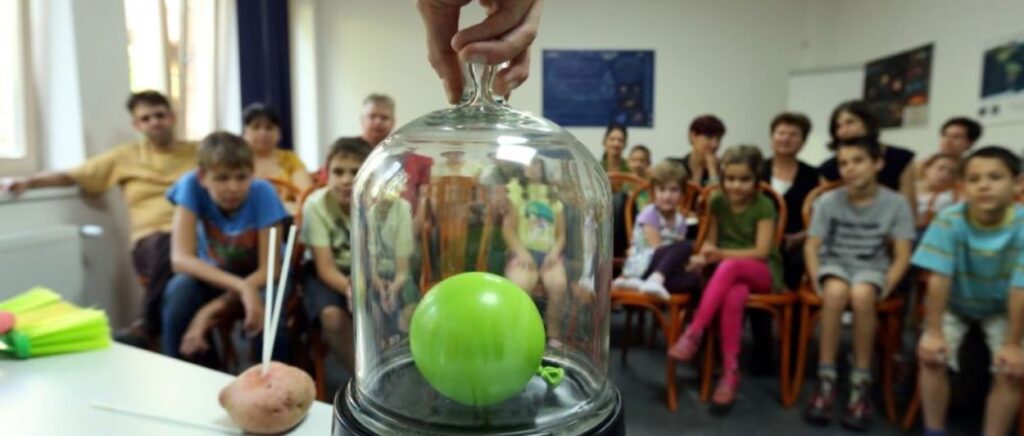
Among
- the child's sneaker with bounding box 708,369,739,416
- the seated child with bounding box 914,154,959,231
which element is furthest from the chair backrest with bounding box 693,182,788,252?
the seated child with bounding box 914,154,959,231

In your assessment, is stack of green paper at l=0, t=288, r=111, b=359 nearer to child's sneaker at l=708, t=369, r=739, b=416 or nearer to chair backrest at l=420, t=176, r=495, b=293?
chair backrest at l=420, t=176, r=495, b=293

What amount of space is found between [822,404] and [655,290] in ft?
1.88

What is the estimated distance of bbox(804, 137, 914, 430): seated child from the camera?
182 centimetres

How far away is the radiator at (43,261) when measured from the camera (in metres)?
1.59

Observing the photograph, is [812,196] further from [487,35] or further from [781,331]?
[487,35]

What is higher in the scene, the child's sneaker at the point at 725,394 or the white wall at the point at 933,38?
the white wall at the point at 933,38

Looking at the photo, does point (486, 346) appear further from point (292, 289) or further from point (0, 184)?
point (0, 184)

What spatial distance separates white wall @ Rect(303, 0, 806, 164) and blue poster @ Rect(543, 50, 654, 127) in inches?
2.2

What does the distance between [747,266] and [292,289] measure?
1.38 metres

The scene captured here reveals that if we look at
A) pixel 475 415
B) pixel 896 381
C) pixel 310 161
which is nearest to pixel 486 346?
pixel 475 415

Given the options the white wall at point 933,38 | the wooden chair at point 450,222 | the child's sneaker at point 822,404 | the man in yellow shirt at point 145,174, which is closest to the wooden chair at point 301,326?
the man in yellow shirt at point 145,174

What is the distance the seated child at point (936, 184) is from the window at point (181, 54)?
9.65 feet

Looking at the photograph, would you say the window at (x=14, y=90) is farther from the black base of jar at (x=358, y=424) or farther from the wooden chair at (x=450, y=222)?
the black base of jar at (x=358, y=424)

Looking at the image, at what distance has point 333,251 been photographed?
5.88 feet
